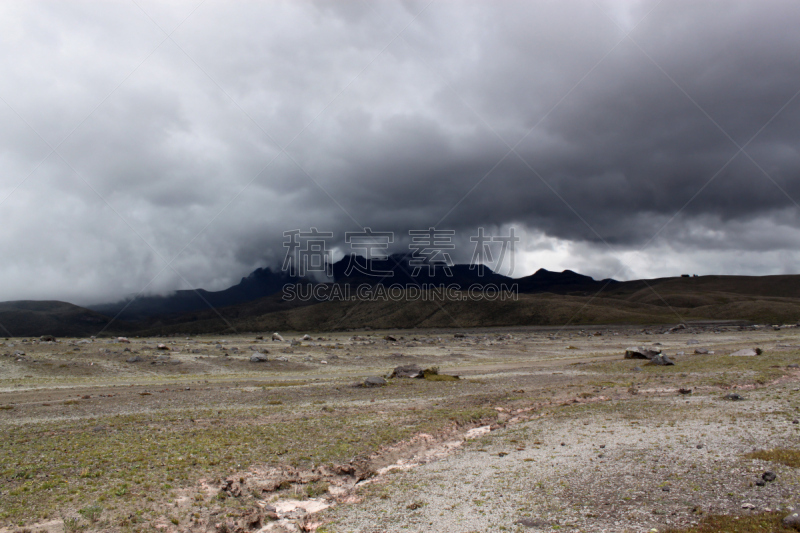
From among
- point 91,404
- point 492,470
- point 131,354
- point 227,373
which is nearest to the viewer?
point 492,470

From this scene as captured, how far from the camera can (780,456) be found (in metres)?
11.9

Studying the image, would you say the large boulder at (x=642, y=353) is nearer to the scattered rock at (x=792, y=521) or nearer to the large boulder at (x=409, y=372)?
the large boulder at (x=409, y=372)

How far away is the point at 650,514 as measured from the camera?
361 inches

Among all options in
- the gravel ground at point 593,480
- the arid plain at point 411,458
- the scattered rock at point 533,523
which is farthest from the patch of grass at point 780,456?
the scattered rock at point 533,523

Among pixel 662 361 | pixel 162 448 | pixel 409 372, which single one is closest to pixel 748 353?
pixel 662 361

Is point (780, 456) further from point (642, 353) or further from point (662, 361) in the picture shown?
point (642, 353)

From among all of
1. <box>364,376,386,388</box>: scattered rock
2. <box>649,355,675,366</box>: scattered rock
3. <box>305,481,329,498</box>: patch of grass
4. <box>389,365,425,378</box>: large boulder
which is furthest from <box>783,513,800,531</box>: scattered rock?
<box>649,355,675,366</box>: scattered rock

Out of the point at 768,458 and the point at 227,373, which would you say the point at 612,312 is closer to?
the point at 227,373

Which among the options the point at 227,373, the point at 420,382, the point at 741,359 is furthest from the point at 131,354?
the point at 741,359

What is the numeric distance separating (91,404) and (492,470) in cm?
2396

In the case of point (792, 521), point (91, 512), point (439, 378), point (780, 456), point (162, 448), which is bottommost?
point (439, 378)

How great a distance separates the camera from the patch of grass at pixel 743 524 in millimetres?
7891

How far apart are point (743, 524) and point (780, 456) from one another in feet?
17.7

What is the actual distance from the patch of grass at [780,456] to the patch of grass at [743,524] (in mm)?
3766
